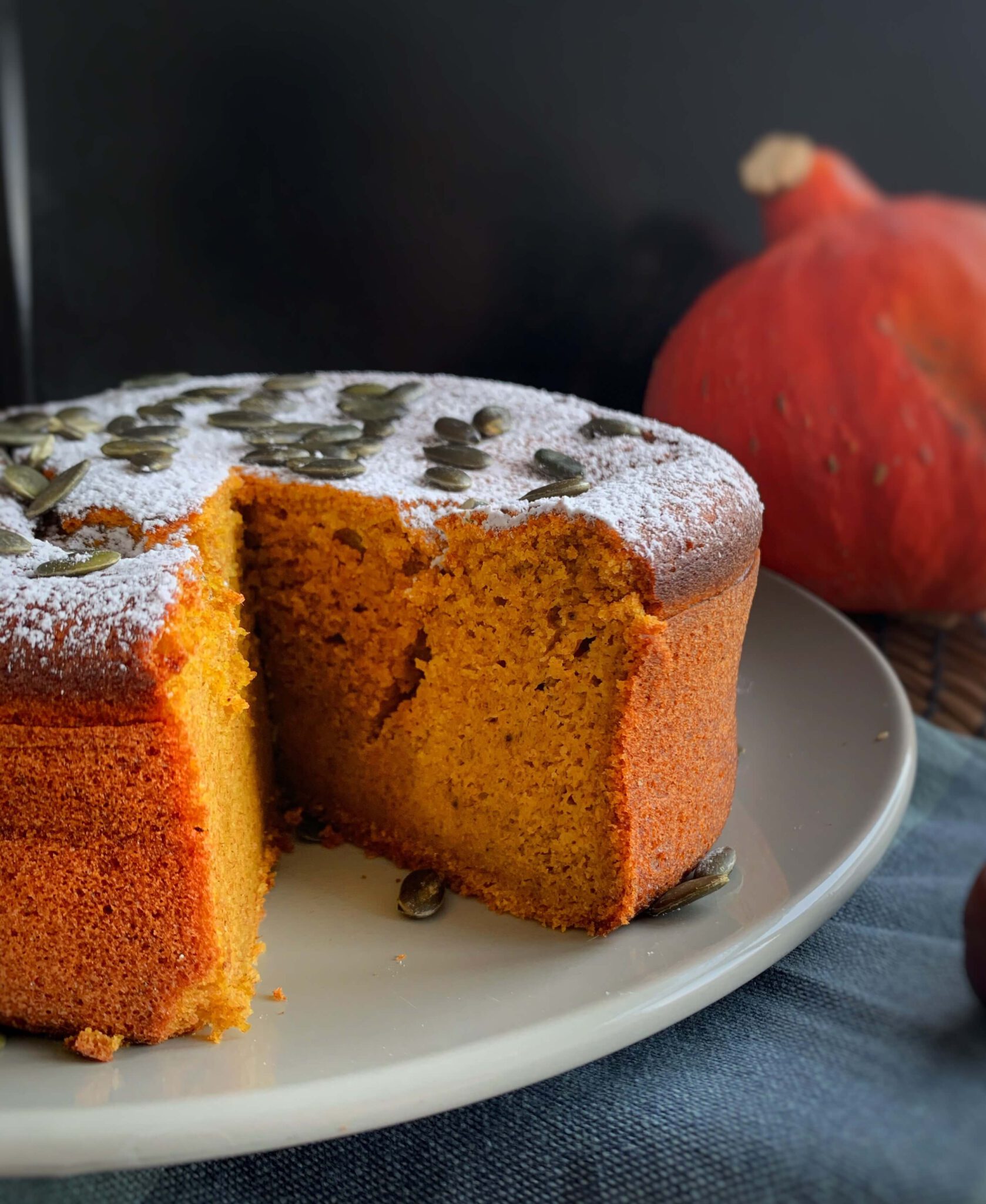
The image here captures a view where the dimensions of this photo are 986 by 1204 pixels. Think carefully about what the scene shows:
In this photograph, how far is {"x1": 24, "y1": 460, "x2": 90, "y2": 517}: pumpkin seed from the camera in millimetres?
2264

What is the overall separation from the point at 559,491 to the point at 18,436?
1236 millimetres

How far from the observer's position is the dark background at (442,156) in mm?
3043

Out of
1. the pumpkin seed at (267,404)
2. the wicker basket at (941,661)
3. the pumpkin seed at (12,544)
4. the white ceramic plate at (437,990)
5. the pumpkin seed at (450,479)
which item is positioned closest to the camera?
the white ceramic plate at (437,990)

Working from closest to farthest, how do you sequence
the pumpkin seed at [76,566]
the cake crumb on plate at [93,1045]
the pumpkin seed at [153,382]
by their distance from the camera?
the cake crumb on plate at [93,1045], the pumpkin seed at [76,566], the pumpkin seed at [153,382]

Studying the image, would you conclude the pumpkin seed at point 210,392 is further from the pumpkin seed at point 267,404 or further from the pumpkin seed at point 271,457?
the pumpkin seed at point 271,457

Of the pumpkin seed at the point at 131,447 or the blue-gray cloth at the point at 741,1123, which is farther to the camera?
the pumpkin seed at the point at 131,447

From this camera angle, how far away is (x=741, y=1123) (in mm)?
1670

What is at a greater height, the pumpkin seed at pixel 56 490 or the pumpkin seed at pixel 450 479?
the pumpkin seed at pixel 450 479

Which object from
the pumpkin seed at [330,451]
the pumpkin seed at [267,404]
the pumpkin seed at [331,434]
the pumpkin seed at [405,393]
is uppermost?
the pumpkin seed at [405,393]

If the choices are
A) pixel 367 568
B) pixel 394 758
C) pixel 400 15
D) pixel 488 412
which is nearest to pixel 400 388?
pixel 488 412

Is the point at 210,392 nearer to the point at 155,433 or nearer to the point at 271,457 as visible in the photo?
the point at 155,433

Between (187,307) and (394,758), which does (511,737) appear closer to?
(394,758)

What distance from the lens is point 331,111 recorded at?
3301mm

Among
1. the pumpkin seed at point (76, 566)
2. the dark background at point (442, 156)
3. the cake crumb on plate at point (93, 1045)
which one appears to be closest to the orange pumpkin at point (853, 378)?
the dark background at point (442, 156)
